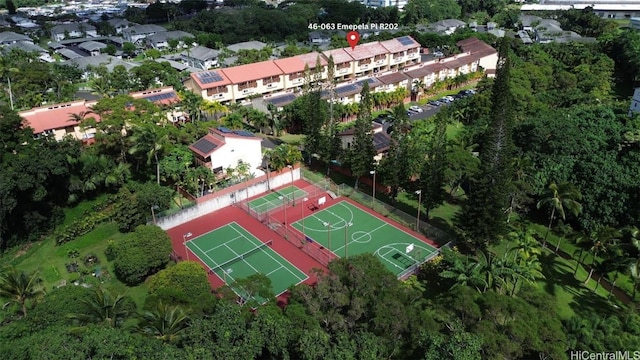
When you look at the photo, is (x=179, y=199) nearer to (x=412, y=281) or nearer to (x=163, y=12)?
(x=412, y=281)

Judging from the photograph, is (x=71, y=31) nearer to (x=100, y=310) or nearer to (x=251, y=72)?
(x=251, y=72)

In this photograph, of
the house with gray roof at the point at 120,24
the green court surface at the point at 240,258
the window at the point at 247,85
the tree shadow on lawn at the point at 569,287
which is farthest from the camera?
the house with gray roof at the point at 120,24

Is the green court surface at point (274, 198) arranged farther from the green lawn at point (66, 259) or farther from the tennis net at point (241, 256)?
the green lawn at point (66, 259)

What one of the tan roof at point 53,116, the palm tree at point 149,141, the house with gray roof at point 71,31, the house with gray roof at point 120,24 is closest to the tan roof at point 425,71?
the palm tree at point 149,141

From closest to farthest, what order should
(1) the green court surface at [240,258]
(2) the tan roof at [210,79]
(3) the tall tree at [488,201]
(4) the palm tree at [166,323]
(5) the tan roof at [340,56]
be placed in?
(4) the palm tree at [166,323]
(3) the tall tree at [488,201]
(1) the green court surface at [240,258]
(2) the tan roof at [210,79]
(5) the tan roof at [340,56]

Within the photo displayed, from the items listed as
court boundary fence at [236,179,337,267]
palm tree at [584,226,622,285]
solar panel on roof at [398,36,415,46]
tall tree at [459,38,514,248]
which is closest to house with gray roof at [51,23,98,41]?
solar panel on roof at [398,36,415,46]

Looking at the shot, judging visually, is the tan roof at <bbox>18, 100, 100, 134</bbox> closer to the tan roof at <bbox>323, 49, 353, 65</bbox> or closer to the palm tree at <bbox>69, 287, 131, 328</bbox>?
the palm tree at <bbox>69, 287, 131, 328</bbox>

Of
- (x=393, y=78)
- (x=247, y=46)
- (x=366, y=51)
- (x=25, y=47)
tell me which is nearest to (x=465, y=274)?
(x=393, y=78)
